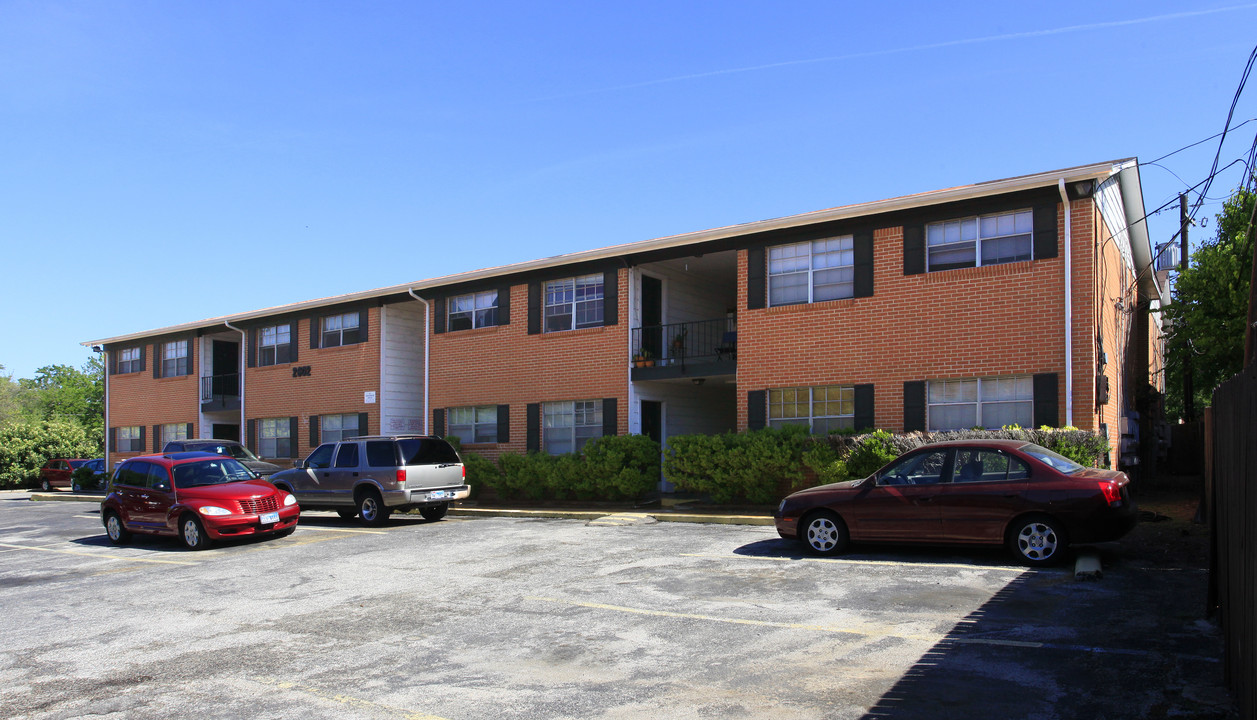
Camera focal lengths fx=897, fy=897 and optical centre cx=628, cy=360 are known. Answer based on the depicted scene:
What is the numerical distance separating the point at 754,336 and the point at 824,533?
24.0 ft

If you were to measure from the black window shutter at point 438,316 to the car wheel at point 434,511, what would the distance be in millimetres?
7169

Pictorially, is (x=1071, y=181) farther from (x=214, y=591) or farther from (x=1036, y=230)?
(x=214, y=591)

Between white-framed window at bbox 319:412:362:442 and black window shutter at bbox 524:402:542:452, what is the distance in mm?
6013

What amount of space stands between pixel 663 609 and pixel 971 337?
30.9ft

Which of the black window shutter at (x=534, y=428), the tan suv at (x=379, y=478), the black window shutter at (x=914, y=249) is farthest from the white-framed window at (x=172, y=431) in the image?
the black window shutter at (x=914, y=249)

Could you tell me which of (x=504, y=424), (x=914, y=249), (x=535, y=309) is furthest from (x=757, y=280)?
(x=504, y=424)

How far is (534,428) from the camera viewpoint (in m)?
21.6

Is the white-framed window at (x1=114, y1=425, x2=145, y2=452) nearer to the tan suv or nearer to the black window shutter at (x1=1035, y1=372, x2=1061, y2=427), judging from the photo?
the tan suv

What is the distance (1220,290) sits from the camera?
19172 mm

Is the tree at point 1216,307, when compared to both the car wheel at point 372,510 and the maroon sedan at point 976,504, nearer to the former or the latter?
the maroon sedan at point 976,504

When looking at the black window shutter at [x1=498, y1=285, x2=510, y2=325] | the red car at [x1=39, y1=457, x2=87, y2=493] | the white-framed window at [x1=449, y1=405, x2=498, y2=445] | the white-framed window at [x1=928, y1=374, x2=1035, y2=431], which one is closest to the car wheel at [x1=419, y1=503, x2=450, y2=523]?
the white-framed window at [x1=449, y1=405, x2=498, y2=445]

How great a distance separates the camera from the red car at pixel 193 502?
1442 centimetres

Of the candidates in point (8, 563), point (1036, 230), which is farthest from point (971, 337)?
point (8, 563)

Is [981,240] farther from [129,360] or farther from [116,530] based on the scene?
[129,360]
